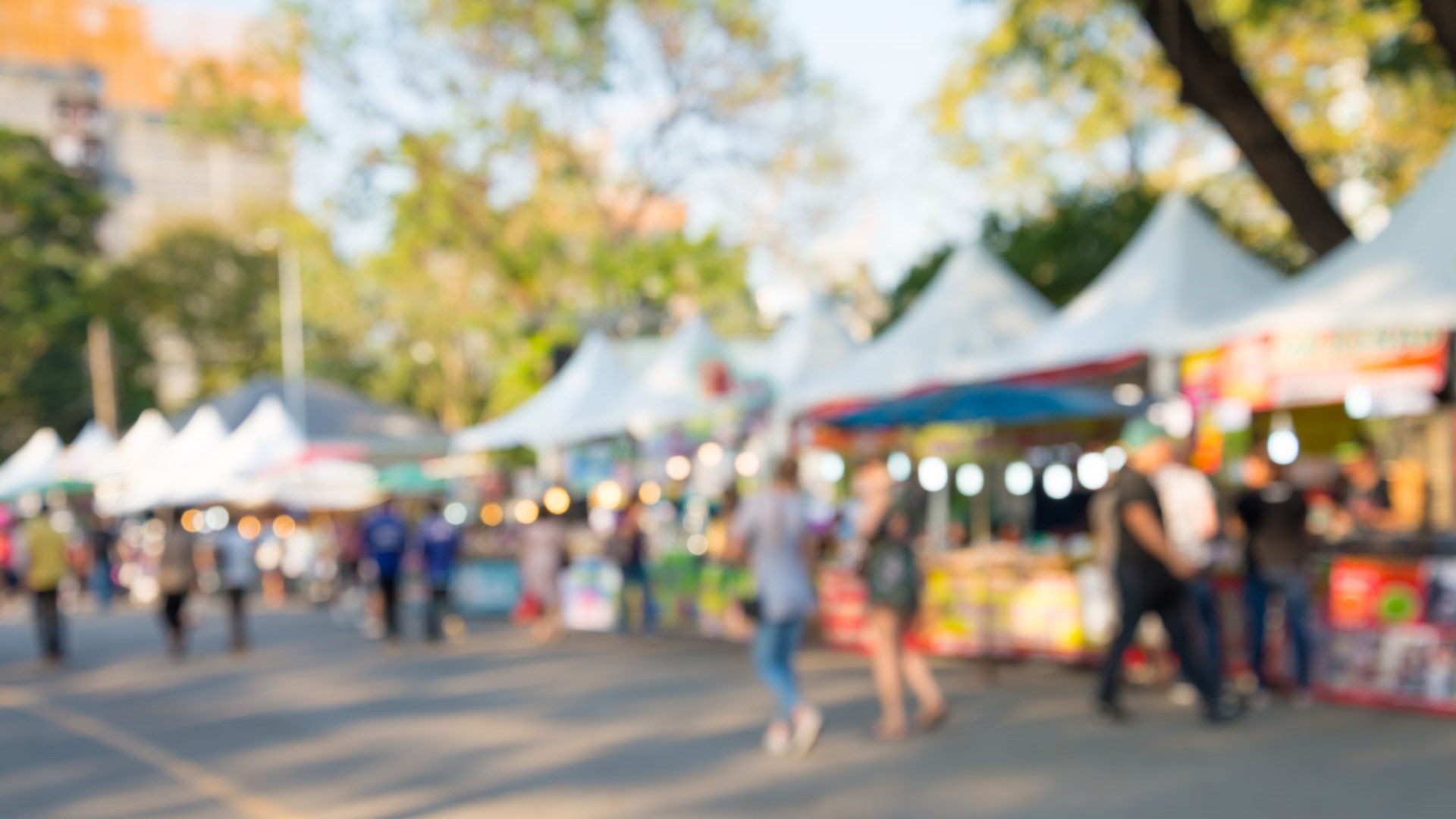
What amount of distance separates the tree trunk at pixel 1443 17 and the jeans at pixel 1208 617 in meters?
4.54

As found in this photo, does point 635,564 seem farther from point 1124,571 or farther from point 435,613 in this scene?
point 1124,571

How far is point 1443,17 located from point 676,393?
11.2 m

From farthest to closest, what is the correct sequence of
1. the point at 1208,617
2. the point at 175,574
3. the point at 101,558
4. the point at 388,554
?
the point at 101,558, the point at 388,554, the point at 175,574, the point at 1208,617

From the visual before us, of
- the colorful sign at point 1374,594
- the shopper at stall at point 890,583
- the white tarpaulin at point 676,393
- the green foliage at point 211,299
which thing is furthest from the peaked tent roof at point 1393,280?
the green foliage at point 211,299

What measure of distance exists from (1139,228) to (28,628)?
1797cm

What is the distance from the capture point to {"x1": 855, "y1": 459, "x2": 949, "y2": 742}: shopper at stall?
9305 mm

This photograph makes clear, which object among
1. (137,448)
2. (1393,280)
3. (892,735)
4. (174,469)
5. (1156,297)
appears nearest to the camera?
(892,735)

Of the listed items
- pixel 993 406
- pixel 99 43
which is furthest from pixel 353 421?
pixel 99 43

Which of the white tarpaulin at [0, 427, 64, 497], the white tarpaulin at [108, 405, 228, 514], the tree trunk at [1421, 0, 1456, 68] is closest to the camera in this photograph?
the tree trunk at [1421, 0, 1456, 68]

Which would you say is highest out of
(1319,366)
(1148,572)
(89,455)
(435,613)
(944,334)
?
(89,455)

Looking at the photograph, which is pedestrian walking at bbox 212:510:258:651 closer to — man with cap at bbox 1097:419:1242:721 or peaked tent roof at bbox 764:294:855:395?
peaked tent roof at bbox 764:294:855:395

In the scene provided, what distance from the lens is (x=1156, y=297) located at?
48.5ft

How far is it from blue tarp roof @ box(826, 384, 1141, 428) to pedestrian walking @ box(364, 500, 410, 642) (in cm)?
537

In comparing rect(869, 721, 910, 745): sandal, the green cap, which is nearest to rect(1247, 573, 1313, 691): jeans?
the green cap
